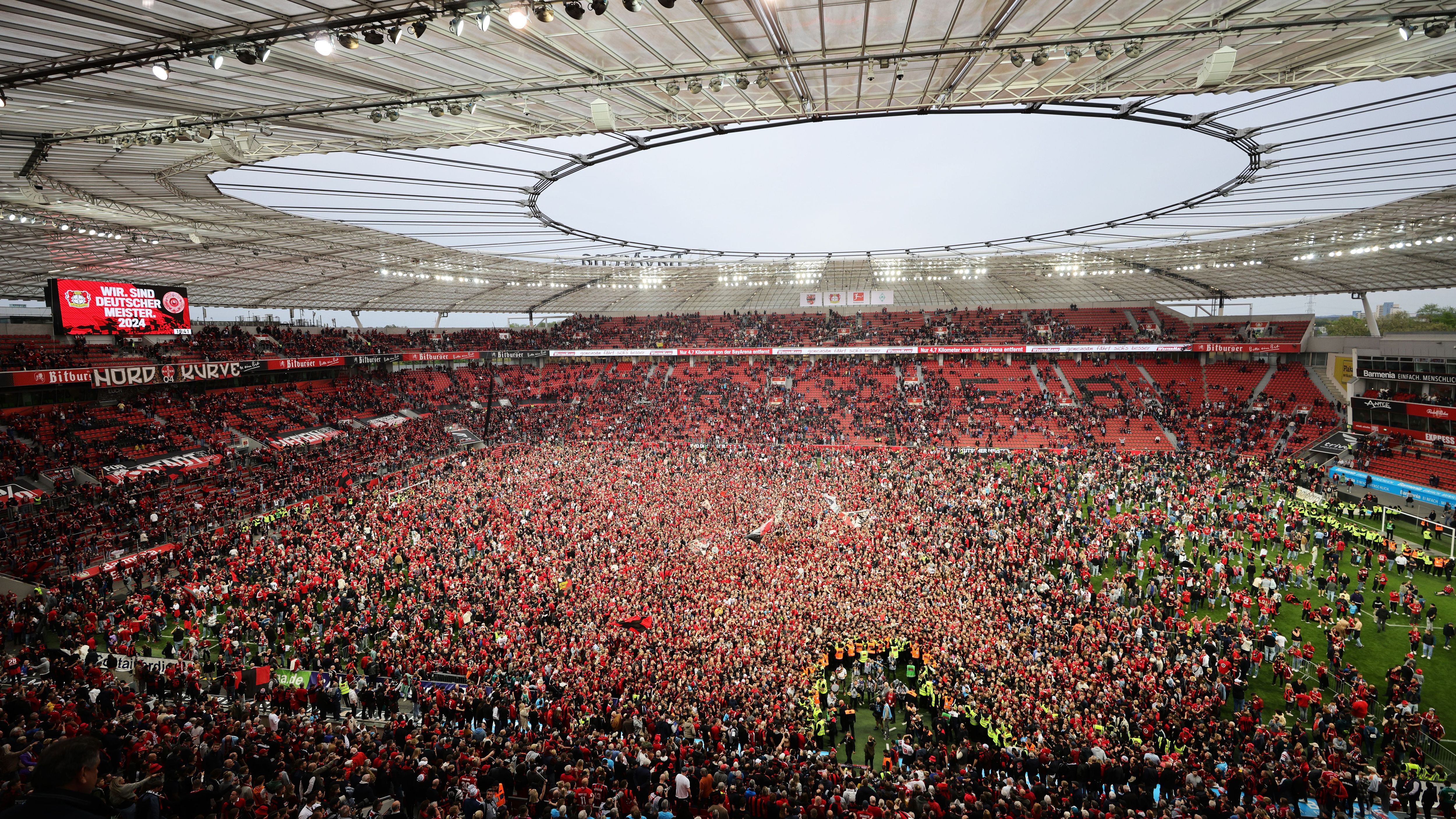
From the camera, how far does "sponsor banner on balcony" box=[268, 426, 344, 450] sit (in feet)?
90.5

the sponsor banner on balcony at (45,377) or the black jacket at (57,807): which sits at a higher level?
the sponsor banner on balcony at (45,377)

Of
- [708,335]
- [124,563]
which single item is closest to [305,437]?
[124,563]

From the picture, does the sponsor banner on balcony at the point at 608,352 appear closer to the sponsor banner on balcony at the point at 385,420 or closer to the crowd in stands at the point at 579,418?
the crowd in stands at the point at 579,418

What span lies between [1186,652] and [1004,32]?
12.7 m

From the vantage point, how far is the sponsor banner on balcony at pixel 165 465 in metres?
21.4

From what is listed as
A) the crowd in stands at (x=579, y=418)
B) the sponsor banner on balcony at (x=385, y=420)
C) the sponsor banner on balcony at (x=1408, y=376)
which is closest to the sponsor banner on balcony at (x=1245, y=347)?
the crowd in stands at (x=579, y=418)

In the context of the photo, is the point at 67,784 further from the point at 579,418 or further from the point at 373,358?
the point at 373,358

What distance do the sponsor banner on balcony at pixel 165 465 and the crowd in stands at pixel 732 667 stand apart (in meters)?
5.72

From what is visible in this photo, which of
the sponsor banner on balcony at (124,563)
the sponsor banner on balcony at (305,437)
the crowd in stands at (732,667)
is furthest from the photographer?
the sponsor banner on balcony at (305,437)

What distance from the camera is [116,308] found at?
69.2 ft

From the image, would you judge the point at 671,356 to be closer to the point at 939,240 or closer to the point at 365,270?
the point at 365,270

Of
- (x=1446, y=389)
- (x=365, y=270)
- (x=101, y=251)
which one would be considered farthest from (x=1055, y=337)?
(x=101, y=251)

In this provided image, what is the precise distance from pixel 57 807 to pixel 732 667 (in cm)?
1051

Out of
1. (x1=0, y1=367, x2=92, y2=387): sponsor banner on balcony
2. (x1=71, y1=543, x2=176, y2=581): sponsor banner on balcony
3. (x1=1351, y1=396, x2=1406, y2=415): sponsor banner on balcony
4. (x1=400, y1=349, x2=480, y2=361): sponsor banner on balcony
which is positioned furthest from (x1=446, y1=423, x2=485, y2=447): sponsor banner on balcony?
(x1=1351, y1=396, x2=1406, y2=415): sponsor banner on balcony
